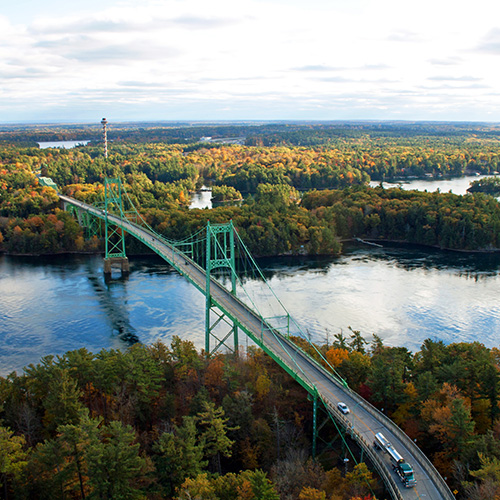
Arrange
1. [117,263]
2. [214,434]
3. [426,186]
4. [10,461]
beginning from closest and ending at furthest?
[10,461] → [214,434] → [117,263] → [426,186]

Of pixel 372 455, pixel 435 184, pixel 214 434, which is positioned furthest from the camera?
pixel 435 184

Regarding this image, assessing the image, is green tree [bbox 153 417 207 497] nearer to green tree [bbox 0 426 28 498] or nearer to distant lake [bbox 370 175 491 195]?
green tree [bbox 0 426 28 498]

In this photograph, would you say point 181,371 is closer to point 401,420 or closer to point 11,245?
point 401,420

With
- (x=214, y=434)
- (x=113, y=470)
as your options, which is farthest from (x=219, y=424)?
(x=113, y=470)

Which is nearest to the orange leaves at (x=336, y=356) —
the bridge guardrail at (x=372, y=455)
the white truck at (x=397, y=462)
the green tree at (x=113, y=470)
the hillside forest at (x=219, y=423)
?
the hillside forest at (x=219, y=423)

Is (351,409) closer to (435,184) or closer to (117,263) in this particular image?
(117,263)

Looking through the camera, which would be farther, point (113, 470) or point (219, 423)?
point (219, 423)
